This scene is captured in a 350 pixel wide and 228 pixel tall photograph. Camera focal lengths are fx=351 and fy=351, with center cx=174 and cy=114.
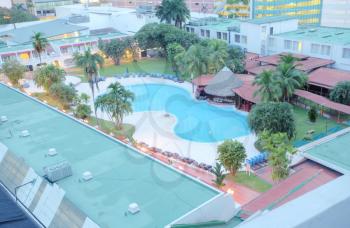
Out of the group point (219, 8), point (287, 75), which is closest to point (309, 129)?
point (287, 75)

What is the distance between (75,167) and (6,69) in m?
37.8

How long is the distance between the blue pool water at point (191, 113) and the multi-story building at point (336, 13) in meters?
72.2

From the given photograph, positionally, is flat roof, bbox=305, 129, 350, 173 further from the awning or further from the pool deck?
the awning

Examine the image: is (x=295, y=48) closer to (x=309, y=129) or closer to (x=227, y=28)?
(x=227, y=28)

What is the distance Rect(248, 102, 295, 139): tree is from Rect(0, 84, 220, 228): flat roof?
1303cm

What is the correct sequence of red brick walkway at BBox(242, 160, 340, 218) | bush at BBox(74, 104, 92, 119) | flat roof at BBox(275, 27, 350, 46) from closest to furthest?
1. red brick walkway at BBox(242, 160, 340, 218)
2. bush at BBox(74, 104, 92, 119)
3. flat roof at BBox(275, 27, 350, 46)

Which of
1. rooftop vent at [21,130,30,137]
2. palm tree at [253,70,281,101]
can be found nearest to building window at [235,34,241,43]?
palm tree at [253,70,281,101]

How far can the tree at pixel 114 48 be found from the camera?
64.7m

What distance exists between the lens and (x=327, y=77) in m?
43.8

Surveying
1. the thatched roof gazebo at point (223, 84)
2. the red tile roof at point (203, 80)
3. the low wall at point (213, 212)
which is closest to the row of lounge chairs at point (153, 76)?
the red tile roof at point (203, 80)

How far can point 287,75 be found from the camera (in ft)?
123

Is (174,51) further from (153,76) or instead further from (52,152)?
(52,152)

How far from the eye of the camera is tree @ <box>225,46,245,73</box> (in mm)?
51594

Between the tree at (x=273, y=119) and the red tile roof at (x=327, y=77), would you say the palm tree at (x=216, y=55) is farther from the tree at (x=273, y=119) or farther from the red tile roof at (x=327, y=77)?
the tree at (x=273, y=119)
